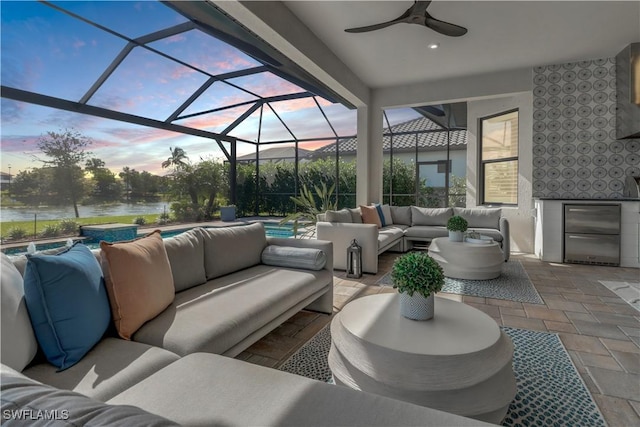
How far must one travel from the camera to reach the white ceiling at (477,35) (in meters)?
3.72

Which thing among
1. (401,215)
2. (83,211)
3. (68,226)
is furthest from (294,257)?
(83,211)

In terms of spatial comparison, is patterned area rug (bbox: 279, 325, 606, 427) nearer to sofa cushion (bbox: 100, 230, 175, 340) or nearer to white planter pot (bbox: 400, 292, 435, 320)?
white planter pot (bbox: 400, 292, 435, 320)

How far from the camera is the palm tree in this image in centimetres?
970

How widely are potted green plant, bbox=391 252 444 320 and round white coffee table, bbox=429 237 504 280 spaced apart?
242 centimetres

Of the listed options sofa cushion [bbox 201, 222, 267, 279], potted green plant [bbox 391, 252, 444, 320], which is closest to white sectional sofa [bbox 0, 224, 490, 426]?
sofa cushion [bbox 201, 222, 267, 279]

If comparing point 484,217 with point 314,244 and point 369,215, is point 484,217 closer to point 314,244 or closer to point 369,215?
point 369,215

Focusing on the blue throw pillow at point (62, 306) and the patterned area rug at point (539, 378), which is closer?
the blue throw pillow at point (62, 306)

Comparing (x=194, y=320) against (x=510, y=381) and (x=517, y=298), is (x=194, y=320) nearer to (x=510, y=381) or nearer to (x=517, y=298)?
(x=510, y=381)

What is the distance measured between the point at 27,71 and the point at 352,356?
274 inches

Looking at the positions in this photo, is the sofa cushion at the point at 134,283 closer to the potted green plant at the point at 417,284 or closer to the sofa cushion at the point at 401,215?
the potted green plant at the point at 417,284

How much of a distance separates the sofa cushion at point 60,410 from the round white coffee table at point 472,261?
3914 mm

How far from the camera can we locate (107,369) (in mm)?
1209

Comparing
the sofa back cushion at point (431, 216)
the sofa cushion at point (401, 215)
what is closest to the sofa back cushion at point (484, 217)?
the sofa back cushion at point (431, 216)

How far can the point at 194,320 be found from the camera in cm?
162
